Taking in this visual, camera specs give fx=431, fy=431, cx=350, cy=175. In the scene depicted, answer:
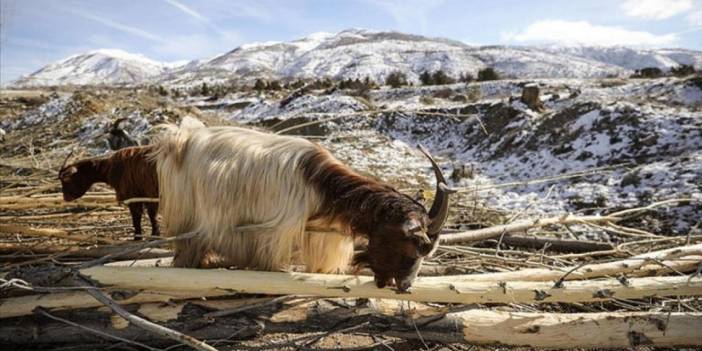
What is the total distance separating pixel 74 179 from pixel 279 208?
3.21m

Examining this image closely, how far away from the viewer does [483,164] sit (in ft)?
39.2

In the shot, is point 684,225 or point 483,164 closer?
point 684,225

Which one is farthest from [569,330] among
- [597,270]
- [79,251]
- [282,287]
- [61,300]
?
[79,251]

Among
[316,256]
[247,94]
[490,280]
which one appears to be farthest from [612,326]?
[247,94]

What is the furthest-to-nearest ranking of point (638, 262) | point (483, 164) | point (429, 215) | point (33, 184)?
point (483, 164), point (33, 184), point (638, 262), point (429, 215)

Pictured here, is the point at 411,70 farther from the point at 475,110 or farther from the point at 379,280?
the point at 379,280

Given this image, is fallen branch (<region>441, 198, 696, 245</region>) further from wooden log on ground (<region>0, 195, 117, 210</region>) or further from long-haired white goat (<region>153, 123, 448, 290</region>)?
wooden log on ground (<region>0, 195, 117, 210</region>)

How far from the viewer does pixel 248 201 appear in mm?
2707

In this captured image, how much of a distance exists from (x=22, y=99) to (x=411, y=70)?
5192 centimetres

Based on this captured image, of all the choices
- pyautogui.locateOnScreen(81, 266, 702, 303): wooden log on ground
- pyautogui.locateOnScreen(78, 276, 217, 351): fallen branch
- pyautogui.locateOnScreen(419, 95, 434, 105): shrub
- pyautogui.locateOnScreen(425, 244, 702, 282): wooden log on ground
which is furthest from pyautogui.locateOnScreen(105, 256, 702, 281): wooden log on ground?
pyautogui.locateOnScreen(419, 95, 434, 105): shrub

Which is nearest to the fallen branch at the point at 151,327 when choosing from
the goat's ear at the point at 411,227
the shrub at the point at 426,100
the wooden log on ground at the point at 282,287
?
the wooden log on ground at the point at 282,287

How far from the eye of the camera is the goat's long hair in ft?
8.70

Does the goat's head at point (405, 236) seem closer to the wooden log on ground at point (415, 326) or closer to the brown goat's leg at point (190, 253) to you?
the wooden log on ground at point (415, 326)

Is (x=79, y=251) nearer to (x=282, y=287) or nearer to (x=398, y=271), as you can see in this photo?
(x=282, y=287)
